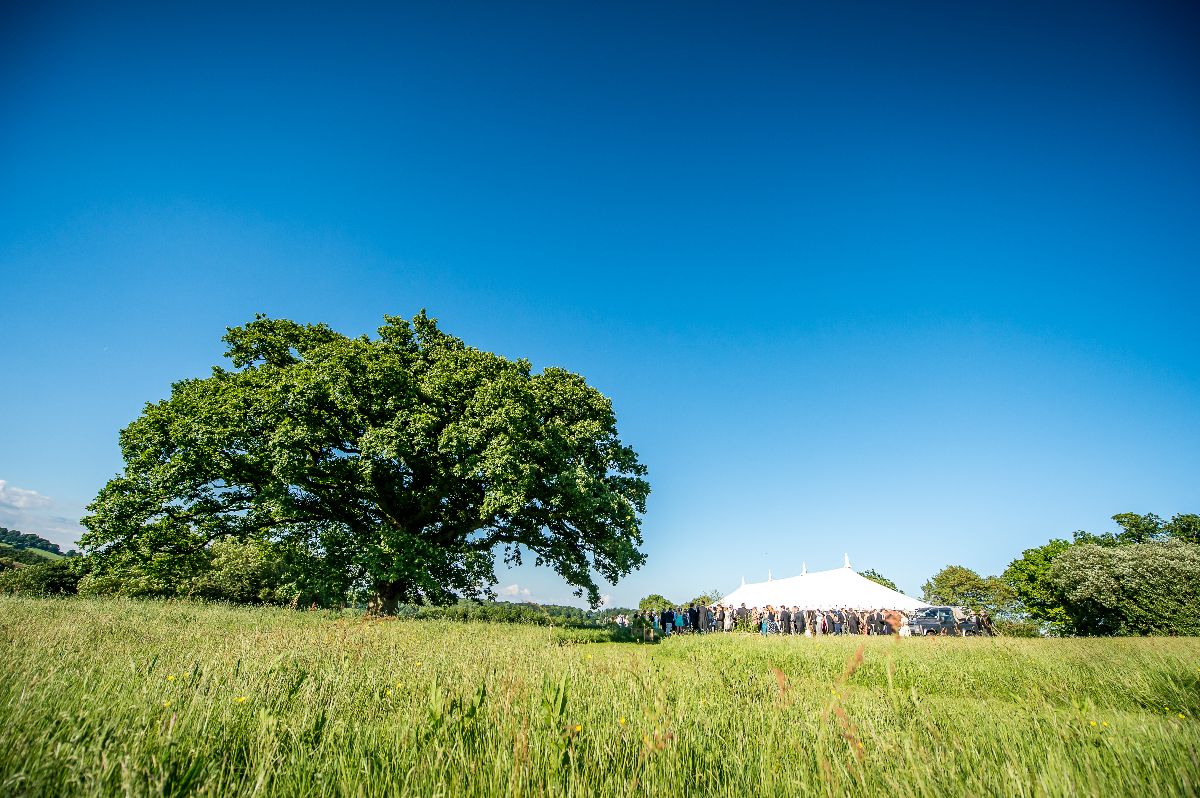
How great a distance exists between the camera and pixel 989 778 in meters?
2.78

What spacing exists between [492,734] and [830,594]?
94.1ft

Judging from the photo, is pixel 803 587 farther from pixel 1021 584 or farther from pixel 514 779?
pixel 1021 584

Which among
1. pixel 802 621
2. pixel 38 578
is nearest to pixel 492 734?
pixel 802 621

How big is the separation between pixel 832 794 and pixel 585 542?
17.9m

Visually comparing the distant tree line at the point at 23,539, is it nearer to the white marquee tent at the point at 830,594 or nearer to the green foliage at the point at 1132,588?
the white marquee tent at the point at 830,594

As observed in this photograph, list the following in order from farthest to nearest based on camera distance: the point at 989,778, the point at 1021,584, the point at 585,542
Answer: the point at 1021,584 → the point at 585,542 → the point at 989,778

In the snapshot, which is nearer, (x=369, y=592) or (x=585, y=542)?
(x=369, y=592)

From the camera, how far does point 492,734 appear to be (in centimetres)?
322

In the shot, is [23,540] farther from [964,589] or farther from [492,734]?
[964,589]

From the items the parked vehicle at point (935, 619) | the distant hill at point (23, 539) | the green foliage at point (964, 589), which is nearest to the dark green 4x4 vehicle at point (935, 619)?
the parked vehicle at point (935, 619)

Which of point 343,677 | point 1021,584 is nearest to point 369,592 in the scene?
point 343,677

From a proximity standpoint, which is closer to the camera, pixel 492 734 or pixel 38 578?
pixel 492 734

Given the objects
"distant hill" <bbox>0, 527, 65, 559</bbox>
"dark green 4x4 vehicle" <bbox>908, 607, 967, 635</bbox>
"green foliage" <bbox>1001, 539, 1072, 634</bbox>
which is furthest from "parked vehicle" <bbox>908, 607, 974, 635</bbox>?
"distant hill" <bbox>0, 527, 65, 559</bbox>

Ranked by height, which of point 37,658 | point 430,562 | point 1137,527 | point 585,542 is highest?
point 1137,527
